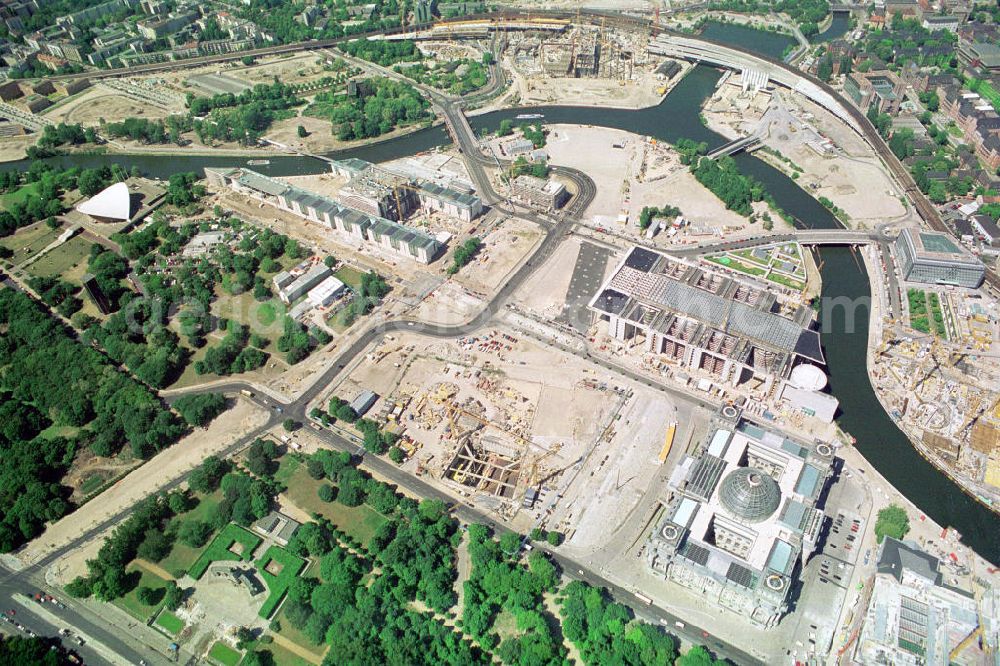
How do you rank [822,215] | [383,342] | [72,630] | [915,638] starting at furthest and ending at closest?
[822,215] < [383,342] < [72,630] < [915,638]

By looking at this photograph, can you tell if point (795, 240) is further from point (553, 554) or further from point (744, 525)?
point (553, 554)

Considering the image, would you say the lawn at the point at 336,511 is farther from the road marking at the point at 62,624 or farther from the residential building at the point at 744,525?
the residential building at the point at 744,525

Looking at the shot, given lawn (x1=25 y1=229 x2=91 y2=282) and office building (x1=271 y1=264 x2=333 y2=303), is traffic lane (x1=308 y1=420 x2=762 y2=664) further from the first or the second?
lawn (x1=25 y1=229 x2=91 y2=282)

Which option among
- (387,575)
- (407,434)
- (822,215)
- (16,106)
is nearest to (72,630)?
(387,575)

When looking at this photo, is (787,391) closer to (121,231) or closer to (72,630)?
(72,630)

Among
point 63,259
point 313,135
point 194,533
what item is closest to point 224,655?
point 194,533

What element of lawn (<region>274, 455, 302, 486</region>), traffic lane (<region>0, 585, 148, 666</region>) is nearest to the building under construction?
lawn (<region>274, 455, 302, 486</region>)
